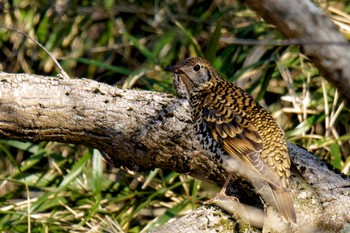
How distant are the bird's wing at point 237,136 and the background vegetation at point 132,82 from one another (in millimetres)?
508

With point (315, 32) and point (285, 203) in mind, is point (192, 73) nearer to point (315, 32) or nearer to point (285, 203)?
point (285, 203)

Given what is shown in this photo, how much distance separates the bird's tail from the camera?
3027 mm

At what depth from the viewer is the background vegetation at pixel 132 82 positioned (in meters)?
4.59

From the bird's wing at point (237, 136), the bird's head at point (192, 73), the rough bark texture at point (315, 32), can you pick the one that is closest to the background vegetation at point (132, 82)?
the bird's head at point (192, 73)

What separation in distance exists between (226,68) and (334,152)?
3.38ft

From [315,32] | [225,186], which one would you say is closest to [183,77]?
[225,186]

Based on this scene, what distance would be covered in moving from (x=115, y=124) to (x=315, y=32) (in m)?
2.74

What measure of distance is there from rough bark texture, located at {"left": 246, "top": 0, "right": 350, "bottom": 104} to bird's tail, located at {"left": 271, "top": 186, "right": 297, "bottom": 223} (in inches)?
90.9

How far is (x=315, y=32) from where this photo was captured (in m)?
0.76

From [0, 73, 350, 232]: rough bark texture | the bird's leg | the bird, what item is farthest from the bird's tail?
the bird's leg

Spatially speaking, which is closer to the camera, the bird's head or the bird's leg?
the bird's leg

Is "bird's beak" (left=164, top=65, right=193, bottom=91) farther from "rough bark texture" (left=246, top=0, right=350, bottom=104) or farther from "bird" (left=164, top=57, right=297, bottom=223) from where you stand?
"rough bark texture" (left=246, top=0, right=350, bottom=104)

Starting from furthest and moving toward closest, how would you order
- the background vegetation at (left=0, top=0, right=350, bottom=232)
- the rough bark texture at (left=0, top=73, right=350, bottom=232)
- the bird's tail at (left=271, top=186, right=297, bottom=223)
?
the background vegetation at (left=0, top=0, right=350, bottom=232)
the rough bark texture at (left=0, top=73, right=350, bottom=232)
the bird's tail at (left=271, top=186, right=297, bottom=223)

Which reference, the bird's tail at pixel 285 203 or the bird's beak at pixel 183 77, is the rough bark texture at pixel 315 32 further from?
the bird's beak at pixel 183 77
